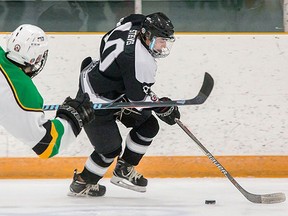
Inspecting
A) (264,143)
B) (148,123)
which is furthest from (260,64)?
(148,123)

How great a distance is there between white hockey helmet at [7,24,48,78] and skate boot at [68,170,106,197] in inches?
46.1

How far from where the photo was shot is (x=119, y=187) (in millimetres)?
4352

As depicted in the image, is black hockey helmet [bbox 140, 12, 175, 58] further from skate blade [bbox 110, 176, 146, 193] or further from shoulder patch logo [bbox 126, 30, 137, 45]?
skate blade [bbox 110, 176, 146, 193]

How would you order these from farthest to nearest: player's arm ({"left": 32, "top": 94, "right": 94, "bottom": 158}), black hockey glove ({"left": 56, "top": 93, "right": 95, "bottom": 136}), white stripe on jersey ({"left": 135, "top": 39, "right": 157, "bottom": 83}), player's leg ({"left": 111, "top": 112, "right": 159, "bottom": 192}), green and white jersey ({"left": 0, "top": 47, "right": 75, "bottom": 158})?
player's leg ({"left": 111, "top": 112, "right": 159, "bottom": 192}) < white stripe on jersey ({"left": 135, "top": 39, "right": 157, "bottom": 83}) < black hockey glove ({"left": 56, "top": 93, "right": 95, "bottom": 136}) < player's arm ({"left": 32, "top": 94, "right": 94, "bottom": 158}) < green and white jersey ({"left": 0, "top": 47, "right": 75, "bottom": 158})

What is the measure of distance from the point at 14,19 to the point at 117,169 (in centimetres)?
142

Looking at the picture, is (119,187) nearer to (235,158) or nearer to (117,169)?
(117,169)

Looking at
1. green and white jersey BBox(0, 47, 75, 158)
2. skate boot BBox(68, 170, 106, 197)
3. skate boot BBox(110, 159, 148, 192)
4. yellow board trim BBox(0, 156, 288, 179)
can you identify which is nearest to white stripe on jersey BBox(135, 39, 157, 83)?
skate boot BBox(110, 159, 148, 192)

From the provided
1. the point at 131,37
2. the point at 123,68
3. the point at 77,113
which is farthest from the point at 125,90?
the point at 77,113

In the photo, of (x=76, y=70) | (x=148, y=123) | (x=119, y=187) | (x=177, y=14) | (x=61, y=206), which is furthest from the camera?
(x=177, y=14)

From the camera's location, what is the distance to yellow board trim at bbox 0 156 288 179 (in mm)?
4598

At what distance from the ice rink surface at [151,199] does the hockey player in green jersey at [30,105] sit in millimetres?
713

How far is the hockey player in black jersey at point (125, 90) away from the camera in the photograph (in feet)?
12.2

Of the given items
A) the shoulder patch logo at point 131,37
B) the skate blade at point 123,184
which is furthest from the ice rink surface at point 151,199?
the shoulder patch logo at point 131,37

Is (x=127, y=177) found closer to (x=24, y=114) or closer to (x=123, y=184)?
(x=123, y=184)
